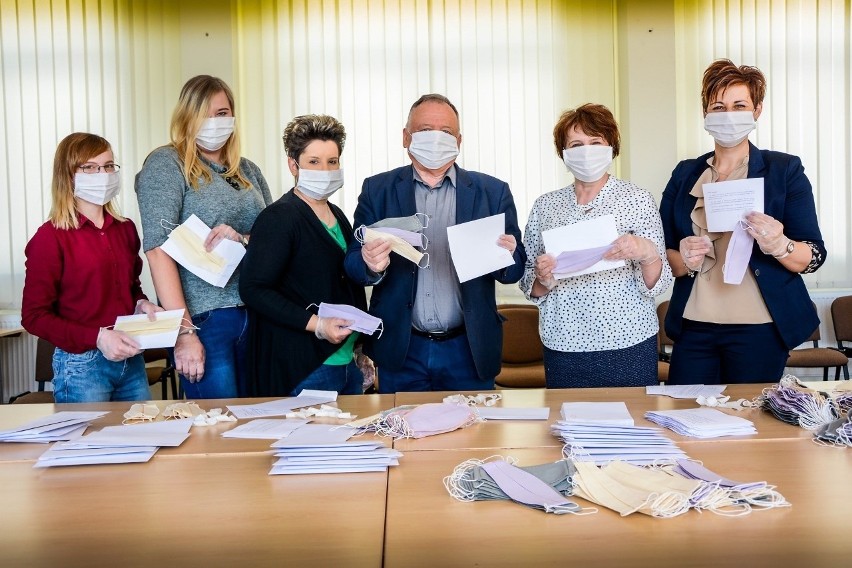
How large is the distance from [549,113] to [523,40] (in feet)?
1.94

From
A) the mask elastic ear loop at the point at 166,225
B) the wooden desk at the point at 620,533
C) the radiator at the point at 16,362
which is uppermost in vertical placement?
the mask elastic ear loop at the point at 166,225

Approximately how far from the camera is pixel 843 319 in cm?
587

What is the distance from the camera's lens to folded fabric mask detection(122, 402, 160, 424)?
2.36 meters

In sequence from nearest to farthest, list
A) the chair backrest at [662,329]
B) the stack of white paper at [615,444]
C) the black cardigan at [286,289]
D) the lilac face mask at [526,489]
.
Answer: the lilac face mask at [526,489], the stack of white paper at [615,444], the black cardigan at [286,289], the chair backrest at [662,329]

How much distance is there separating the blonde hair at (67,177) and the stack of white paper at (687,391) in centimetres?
212

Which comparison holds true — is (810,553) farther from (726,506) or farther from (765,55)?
(765,55)

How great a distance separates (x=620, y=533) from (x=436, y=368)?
4.79ft

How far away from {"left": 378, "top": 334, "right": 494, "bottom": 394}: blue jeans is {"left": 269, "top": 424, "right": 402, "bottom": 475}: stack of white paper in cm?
89

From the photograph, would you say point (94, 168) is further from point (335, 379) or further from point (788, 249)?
point (788, 249)

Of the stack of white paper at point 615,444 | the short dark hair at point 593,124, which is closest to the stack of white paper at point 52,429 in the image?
the stack of white paper at point 615,444

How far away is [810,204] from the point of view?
2834mm

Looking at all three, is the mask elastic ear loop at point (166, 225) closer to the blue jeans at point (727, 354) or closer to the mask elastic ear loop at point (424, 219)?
the mask elastic ear loop at point (424, 219)

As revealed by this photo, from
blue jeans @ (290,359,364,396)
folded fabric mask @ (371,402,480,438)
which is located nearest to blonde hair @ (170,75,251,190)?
blue jeans @ (290,359,364,396)

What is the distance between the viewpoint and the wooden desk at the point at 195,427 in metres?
2.03
